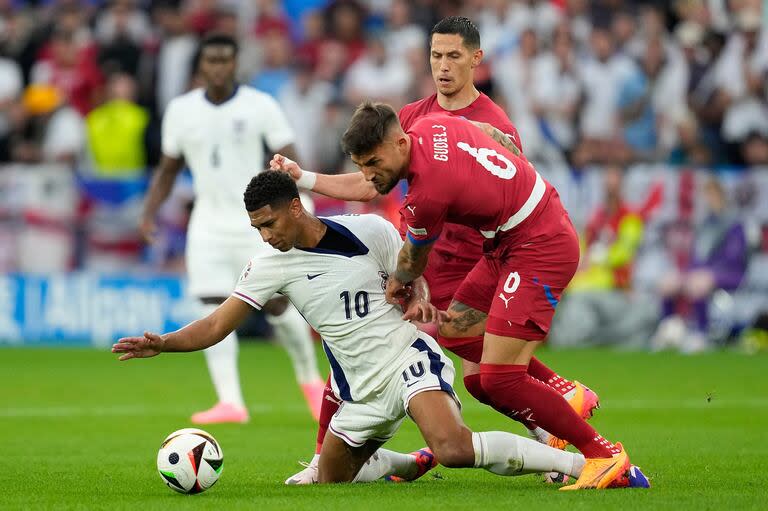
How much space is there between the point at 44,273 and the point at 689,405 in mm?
A: 9232

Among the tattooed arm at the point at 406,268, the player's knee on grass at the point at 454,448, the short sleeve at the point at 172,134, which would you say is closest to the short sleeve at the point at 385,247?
the tattooed arm at the point at 406,268

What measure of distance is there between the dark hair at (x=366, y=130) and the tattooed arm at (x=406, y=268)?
586 millimetres

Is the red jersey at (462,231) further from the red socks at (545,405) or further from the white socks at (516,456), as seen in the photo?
the white socks at (516,456)

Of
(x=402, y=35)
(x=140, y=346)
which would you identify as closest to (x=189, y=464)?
(x=140, y=346)

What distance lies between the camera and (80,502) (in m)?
7.04

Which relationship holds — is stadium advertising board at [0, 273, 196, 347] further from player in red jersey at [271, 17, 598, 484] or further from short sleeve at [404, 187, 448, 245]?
short sleeve at [404, 187, 448, 245]

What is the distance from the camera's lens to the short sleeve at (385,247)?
780 cm

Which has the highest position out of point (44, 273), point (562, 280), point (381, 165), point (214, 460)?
point (381, 165)

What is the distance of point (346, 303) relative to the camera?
7629mm

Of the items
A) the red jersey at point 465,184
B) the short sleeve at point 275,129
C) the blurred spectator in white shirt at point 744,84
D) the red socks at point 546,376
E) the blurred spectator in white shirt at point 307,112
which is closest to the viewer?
the red jersey at point 465,184

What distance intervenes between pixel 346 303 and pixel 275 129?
424cm

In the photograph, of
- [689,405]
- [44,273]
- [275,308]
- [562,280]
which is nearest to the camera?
[562,280]

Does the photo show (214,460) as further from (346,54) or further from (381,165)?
(346,54)

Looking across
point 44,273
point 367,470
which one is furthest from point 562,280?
point 44,273
